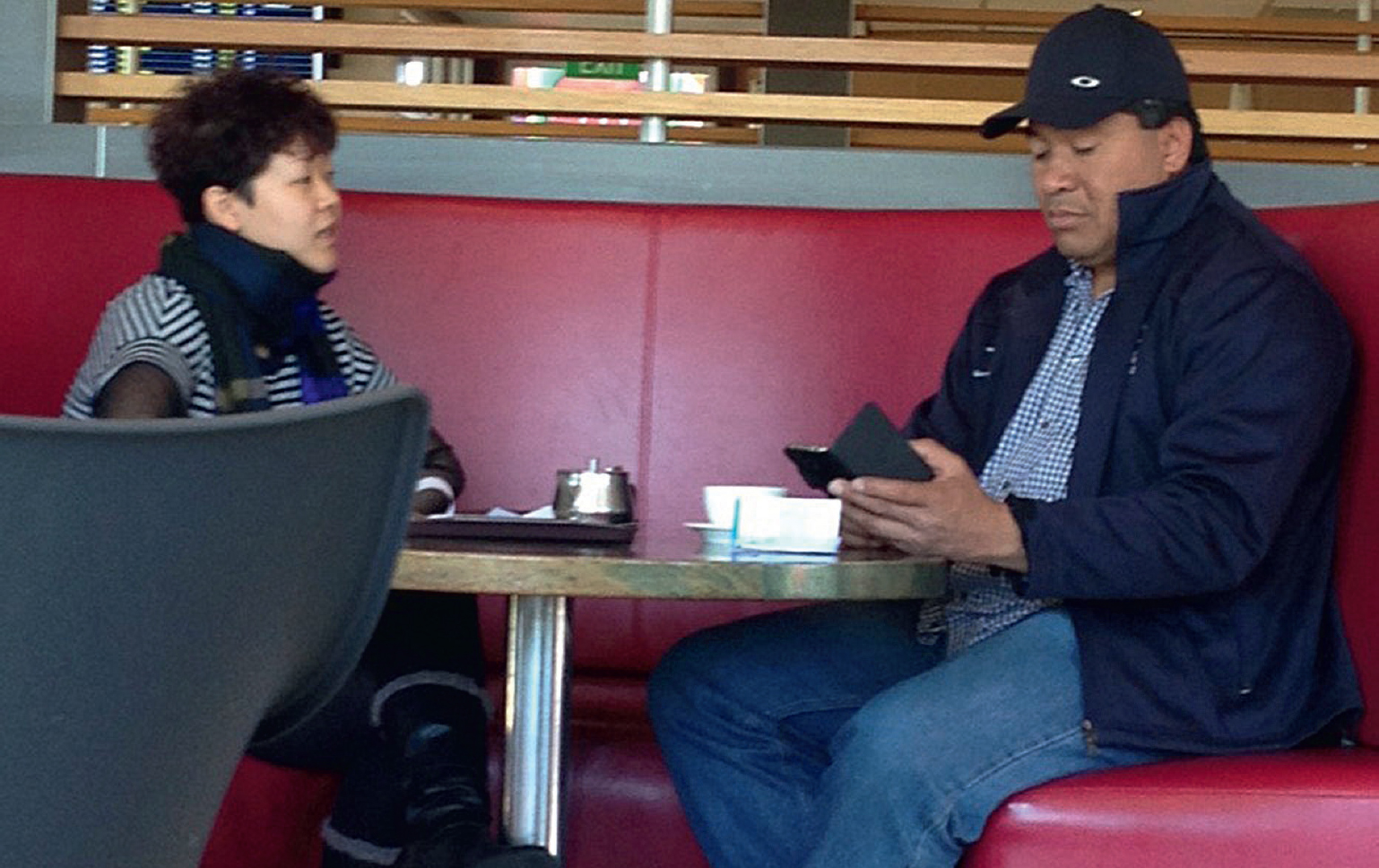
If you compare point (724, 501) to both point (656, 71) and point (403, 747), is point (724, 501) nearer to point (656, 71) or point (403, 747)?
point (403, 747)

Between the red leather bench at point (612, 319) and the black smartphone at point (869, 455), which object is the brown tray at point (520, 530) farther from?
the red leather bench at point (612, 319)

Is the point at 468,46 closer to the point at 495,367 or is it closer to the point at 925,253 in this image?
the point at 495,367

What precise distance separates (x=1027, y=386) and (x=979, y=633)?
321 millimetres

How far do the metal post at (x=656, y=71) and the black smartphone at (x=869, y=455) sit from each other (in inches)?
62.2

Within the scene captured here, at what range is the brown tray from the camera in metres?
1.87

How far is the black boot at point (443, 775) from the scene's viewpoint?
82.4 inches

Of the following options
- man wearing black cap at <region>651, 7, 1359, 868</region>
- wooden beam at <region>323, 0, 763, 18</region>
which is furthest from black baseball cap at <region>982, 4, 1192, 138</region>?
wooden beam at <region>323, 0, 763, 18</region>

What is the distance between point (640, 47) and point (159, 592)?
265 centimetres

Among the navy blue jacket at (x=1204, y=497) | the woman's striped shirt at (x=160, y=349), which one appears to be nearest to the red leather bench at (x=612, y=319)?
the woman's striped shirt at (x=160, y=349)

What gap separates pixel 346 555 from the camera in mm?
1126

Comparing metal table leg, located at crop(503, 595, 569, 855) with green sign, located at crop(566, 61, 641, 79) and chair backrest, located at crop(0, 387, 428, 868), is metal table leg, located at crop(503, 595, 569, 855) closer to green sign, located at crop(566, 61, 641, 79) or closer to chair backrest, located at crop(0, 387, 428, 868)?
chair backrest, located at crop(0, 387, 428, 868)

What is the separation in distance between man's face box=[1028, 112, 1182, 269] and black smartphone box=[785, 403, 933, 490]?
0.50 meters

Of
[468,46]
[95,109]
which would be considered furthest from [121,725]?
[95,109]

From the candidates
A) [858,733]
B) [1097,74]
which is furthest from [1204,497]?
[1097,74]
